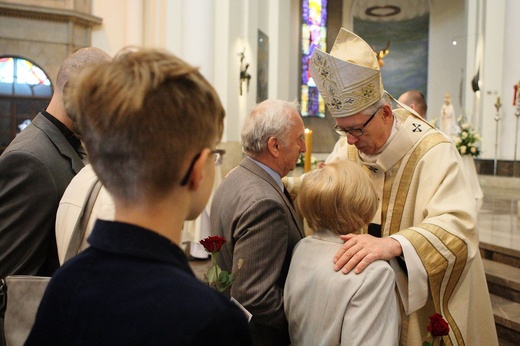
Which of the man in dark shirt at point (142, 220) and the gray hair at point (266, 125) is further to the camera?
the gray hair at point (266, 125)

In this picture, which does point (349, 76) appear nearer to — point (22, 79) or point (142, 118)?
point (142, 118)

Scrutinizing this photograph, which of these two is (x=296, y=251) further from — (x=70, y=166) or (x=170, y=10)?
(x=170, y=10)

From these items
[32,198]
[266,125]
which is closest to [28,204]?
[32,198]

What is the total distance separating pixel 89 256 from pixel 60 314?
108mm

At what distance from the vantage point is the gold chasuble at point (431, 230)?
6.11 ft

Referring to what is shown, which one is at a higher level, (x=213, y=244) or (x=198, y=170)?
(x=198, y=170)

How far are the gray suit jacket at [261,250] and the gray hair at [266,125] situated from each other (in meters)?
0.20

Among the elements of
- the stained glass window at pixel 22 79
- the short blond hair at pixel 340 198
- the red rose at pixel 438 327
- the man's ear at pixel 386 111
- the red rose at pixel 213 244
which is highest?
the stained glass window at pixel 22 79

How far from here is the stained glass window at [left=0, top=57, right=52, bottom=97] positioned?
34.2 feet

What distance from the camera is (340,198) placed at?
156 centimetres

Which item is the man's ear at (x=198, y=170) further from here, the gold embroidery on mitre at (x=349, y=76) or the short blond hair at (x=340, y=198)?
the gold embroidery on mitre at (x=349, y=76)

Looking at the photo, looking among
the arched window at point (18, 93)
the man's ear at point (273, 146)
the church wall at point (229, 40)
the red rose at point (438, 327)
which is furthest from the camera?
the arched window at point (18, 93)

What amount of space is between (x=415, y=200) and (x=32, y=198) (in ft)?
4.96

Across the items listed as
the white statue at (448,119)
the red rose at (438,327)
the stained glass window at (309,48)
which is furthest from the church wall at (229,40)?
the red rose at (438,327)
